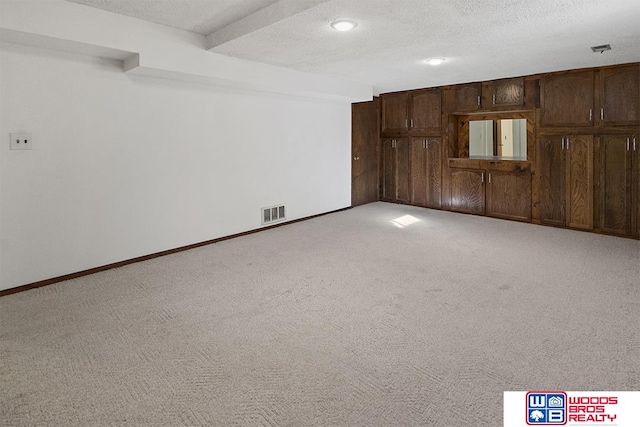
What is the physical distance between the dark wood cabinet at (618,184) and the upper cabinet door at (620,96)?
0.69ft

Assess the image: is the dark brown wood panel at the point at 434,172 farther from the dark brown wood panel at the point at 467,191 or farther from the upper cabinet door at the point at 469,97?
the upper cabinet door at the point at 469,97

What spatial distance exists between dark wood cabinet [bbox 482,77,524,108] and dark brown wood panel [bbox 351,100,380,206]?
6.48 ft

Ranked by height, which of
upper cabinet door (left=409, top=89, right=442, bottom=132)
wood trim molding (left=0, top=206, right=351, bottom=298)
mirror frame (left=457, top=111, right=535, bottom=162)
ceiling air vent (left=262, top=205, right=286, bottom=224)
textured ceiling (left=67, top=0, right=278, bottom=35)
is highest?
textured ceiling (left=67, top=0, right=278, bottom=35)

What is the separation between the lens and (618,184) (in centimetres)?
475

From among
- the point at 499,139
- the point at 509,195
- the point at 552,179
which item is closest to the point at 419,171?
the point at 499,139

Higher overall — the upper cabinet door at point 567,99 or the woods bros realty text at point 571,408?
the upper cabinet door at point 567,99

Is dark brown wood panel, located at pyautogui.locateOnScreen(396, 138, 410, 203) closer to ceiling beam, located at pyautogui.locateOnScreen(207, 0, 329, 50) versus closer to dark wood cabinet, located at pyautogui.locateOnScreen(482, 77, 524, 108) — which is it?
dark wood cabinet, located at pyautogui.locateOnScreen(482, 77, 524, 108)

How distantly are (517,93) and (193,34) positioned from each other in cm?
426

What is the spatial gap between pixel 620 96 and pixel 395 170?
132 inches

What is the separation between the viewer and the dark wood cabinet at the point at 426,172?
6.59 metres

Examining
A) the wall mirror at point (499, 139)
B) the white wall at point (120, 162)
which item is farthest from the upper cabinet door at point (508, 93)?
the white wall at point (120, 162)

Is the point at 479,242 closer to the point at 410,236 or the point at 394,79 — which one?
the point at 410,236

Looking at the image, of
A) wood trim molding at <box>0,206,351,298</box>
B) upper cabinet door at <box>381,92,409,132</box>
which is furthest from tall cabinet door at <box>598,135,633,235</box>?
wood trim molding at <box>0,206,351,298</box>

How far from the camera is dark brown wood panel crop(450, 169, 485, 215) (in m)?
6.11
